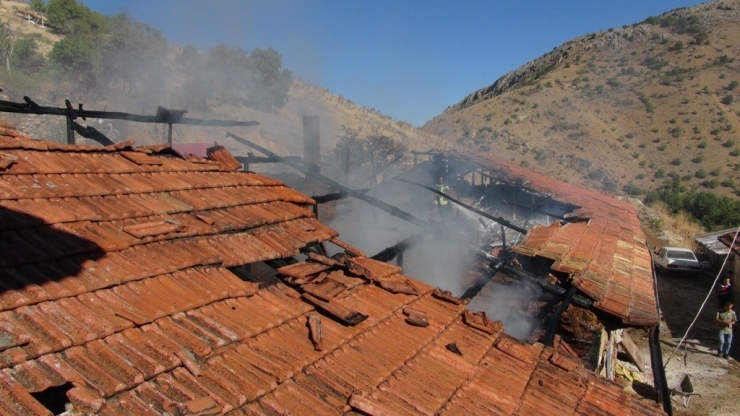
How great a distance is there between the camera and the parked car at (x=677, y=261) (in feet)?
70.1

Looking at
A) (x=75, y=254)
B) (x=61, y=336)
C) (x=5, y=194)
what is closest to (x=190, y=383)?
(x=61, y=336)

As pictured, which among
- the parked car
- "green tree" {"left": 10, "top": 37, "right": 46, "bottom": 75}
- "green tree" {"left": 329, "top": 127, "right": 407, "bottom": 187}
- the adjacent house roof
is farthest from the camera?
"green tree" {"left": 10, "top": 37, "right": 46, "bottom": 75}

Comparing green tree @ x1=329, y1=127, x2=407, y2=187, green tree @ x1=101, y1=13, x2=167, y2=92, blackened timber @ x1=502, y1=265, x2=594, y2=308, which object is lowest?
green tree @ x1=329, y1=127, x2=407, y2=187

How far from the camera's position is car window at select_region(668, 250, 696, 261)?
21656 mm

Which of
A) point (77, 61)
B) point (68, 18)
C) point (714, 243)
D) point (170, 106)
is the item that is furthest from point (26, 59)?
point (714, 243)

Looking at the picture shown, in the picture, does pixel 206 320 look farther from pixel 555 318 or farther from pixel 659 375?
pixel 659 375

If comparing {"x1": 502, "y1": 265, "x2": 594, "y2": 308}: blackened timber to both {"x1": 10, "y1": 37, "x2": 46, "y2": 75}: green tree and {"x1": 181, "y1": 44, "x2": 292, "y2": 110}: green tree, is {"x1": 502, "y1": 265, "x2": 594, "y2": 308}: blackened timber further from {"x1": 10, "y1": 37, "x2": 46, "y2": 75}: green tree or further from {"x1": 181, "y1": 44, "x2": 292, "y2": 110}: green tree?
{"x1": 181, "y1": 44, "x2": 292, "y2": 110}: green tree

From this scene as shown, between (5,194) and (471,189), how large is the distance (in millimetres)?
18419

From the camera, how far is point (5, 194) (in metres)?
3.29

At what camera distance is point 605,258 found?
9.07 metres

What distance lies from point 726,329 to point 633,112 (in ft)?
148

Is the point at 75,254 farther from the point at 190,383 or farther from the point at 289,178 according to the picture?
the point at 289,178

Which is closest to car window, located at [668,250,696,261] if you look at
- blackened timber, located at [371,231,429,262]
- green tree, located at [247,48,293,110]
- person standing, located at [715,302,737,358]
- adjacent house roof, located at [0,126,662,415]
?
person standing, located at [715,302,737,358]

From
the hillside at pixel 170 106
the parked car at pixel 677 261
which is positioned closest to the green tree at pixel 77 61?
the hillside at pixel 170 106
